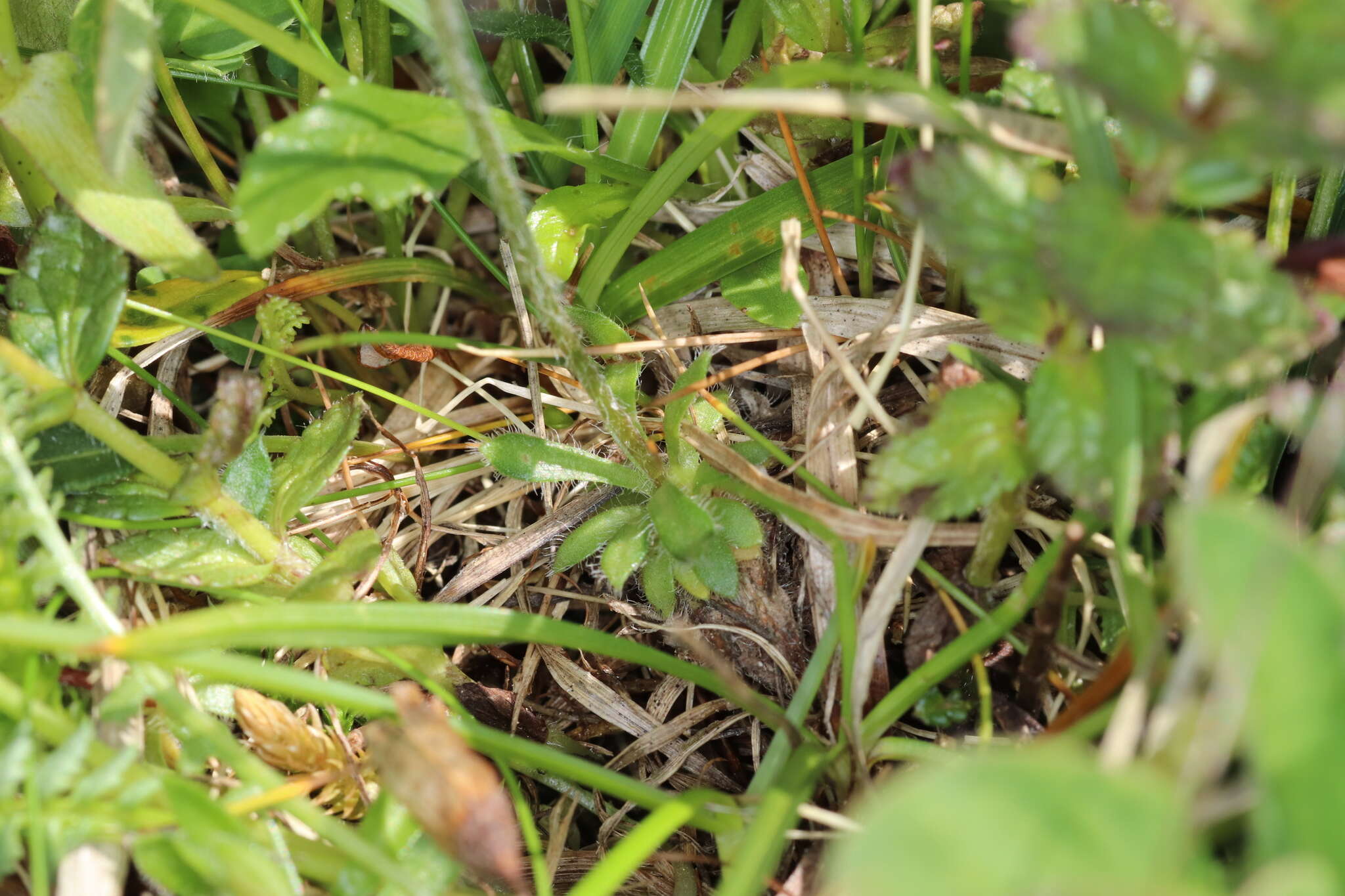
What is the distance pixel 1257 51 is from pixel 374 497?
1.39 metres

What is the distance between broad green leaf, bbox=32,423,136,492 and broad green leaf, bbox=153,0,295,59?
689mm

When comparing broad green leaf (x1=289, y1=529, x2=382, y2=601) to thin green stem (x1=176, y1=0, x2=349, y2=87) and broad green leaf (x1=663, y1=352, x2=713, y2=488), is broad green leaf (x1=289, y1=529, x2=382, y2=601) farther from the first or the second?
thin green stem (x1=176, y1=0, x2=349, y2=87)

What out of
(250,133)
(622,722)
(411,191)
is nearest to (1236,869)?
(622,722)

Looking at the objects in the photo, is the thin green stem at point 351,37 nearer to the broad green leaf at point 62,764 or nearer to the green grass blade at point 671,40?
the green grass blade at point 671,40

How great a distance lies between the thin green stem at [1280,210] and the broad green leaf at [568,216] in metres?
0.92

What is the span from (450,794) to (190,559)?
616 millimetres

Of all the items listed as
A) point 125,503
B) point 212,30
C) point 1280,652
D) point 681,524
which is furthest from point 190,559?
point 1280,652

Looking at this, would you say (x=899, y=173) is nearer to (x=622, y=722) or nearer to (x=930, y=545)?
(x=930, y=545)

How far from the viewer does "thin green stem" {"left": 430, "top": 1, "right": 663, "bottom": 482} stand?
41.3 inches

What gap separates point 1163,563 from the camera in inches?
43.7

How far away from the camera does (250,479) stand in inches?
53.2

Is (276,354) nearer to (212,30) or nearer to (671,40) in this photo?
(212,30)

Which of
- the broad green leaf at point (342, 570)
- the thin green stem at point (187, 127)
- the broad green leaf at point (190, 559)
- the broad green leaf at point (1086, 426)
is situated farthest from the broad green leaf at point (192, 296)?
the broad green leaf at point (1086, 426)

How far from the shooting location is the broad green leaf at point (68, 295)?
1177mm
